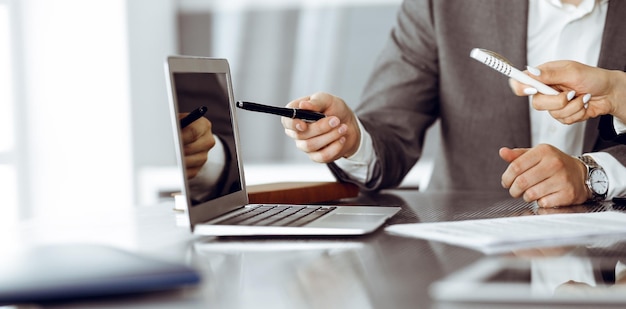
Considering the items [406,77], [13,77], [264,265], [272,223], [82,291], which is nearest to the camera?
[82,291]

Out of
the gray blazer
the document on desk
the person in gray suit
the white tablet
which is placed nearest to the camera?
the white tablet

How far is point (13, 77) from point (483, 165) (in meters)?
2.06

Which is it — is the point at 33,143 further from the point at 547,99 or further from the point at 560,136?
the point at 547,99

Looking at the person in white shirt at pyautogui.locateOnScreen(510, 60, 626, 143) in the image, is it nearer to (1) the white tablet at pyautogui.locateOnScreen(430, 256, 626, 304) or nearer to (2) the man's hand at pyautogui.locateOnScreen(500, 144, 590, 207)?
(2) the man's hand at pyautogui.locateOnScreen(500, 144, 590, 207)

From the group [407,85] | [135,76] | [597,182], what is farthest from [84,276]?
[135,76]

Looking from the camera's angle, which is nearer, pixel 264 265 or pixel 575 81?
pixel 264 265

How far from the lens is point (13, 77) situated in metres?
3.34

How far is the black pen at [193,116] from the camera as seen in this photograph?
1.14 m

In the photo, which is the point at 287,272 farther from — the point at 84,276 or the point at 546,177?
the point at 546,177

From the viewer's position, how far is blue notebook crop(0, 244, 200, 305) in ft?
2.47

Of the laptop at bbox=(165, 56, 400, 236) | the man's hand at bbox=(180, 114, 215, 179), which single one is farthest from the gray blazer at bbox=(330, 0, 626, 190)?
the man's hand at bbox=(180, 114, 215, 179)

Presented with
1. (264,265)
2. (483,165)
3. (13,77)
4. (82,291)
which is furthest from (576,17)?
(13,77)

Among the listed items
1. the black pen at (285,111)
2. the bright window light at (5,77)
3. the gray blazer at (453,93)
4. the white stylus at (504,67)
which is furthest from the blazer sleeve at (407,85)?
the bright window light at (5,77)

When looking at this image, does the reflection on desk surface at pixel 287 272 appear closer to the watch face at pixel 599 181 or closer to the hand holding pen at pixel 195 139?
the hand holding pen at pixel 195 139
